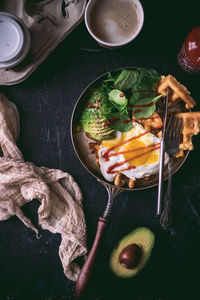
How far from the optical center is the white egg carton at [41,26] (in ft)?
4.68

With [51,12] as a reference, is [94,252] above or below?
below

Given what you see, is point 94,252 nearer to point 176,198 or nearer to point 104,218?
point 104,218

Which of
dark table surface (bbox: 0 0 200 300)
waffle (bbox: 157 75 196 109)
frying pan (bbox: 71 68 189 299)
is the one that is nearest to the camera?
waffle (bbox: 157 75 196 109)

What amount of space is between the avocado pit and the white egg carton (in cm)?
104

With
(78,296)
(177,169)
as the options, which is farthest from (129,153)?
(78,296)

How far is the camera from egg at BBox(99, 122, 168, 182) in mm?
1347

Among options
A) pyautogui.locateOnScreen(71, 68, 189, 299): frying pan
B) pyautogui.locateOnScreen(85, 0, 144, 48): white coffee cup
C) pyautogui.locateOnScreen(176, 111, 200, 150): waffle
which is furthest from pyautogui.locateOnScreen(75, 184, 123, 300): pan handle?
pyautogui.locateOnScreen(85, 0, 144, 48): white coffee cup

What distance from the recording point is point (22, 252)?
1.51 m

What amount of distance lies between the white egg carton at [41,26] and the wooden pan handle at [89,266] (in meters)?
0.86

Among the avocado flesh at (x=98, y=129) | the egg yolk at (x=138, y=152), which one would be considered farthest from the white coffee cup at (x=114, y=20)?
the egg yolk at (x=138, y=152)

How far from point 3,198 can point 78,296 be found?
0.63 metres

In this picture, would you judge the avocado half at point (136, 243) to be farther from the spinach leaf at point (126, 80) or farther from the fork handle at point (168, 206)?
the spinach leaf at point (126, 80)

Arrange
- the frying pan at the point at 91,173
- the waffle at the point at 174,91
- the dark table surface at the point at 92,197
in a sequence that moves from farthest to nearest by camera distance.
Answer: the dark table surface at the point at 92,197 → the frying pan at the point at 91,173 → the waffle at the point at 174,91

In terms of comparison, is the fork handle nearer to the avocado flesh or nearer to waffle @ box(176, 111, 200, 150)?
waffle @ box(176, 111, 200, 150)
